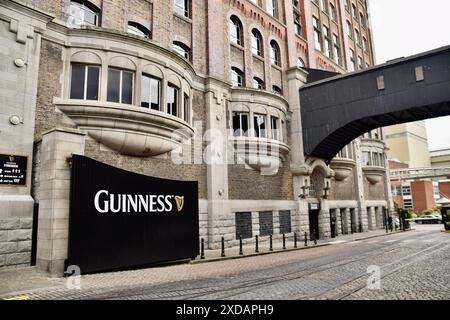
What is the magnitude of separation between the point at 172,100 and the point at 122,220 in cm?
760

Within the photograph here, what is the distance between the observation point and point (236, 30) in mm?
22719

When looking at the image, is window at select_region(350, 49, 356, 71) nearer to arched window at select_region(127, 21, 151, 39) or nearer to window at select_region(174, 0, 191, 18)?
window at select_region(174, 0, 191, 18)

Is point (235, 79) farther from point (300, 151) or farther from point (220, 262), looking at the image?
point (220, 262)

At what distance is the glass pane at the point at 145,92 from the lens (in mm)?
14414

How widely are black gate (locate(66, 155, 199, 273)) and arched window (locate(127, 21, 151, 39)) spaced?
27.9 ft

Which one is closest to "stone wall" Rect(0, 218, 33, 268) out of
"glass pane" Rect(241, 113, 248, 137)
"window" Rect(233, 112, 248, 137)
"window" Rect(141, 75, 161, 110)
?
"window" Rect(141, 75, 161, 110)

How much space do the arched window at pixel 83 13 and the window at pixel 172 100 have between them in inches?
171

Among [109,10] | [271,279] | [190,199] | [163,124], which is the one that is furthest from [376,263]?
[109,10]

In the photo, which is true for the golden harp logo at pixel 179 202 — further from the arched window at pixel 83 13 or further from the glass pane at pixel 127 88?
the arched window at pixel 83 13

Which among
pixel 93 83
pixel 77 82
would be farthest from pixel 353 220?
pixel 77 82

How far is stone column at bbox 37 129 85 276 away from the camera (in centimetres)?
932

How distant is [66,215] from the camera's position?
9.62m

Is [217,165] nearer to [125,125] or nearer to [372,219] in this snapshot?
[125,125]
